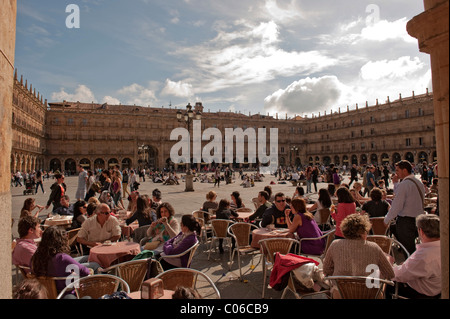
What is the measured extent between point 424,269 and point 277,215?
8.40ft

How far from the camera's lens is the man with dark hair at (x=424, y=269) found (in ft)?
8.22

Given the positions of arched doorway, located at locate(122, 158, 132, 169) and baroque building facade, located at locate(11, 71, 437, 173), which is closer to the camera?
baroque building facade, located at locate(11, 71, 437, 173)

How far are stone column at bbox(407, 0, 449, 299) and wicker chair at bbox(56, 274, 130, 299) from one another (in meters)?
2.36

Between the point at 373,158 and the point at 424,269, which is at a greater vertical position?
the point at 373,158

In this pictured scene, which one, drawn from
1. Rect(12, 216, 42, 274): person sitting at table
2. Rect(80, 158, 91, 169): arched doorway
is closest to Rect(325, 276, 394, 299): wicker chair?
Rect(12, 216, 42, 274): person sitting at table

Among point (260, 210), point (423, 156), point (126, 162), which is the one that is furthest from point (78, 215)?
point (423, 156)

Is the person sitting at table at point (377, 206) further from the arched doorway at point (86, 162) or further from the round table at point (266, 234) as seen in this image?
the arched doorway at point (86, 162)

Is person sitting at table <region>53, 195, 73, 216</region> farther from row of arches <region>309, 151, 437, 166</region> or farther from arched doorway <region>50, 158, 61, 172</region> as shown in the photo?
row of arches <region>309, 151, 437, 166</region>

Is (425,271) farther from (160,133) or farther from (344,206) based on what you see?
(160,133)

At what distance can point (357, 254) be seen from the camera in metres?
2.64

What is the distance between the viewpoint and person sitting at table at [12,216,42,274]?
128 inches

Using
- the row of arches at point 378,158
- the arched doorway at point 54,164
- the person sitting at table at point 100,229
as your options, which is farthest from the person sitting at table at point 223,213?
the arched doorway at point 54,164
